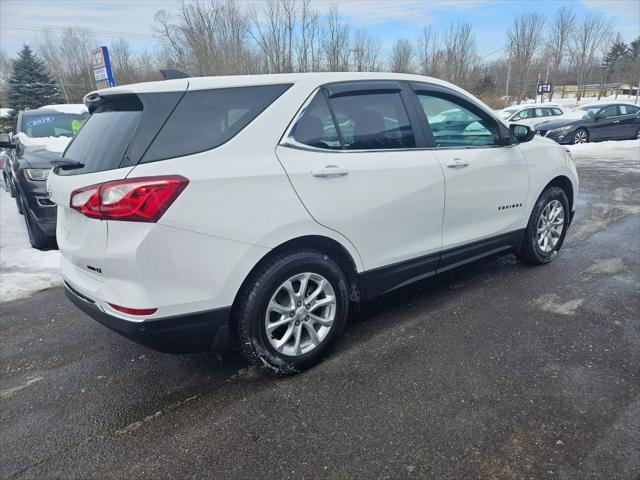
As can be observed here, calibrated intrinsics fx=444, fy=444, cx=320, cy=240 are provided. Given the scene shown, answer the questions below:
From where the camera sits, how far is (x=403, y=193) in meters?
3.10

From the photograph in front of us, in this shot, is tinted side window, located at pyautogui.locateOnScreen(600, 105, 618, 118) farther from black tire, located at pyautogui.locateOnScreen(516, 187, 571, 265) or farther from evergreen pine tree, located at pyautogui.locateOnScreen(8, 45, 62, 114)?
evergreen pine tree, located at pyautogui.locateOnScreen(8, 45, 62, 114)

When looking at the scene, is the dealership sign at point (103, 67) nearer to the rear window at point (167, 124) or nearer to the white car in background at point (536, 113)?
the rear window at point (167, 124)

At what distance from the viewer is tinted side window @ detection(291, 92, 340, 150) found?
2698 mm

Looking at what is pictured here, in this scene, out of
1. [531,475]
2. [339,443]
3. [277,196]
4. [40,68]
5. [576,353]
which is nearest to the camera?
[531,475]

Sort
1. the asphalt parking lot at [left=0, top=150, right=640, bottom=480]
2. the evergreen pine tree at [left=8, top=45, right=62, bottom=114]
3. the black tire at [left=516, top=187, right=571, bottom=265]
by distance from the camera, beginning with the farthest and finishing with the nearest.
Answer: the evergreen pine tree at [left=8, top=45, right=62, bottom=114]
the black tire at [left=516, top=187, right=571, bottom=265]
the asphalt parking lot at [left=0, top=150, right=640, bottom=480]

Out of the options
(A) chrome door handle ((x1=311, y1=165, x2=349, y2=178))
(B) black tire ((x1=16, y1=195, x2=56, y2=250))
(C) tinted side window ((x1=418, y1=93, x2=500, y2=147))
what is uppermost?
(C) tinted side window ((x1=418, y1=93, x2=500, y2=147))

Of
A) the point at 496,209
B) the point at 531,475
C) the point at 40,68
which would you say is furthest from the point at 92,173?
the point at 40,68

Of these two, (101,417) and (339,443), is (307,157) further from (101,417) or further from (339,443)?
(101,417)

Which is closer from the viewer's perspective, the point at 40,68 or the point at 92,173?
the point at 92,173

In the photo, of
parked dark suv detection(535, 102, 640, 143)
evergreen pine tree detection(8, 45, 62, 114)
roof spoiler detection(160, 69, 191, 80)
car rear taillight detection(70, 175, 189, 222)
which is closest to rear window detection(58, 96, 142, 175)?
car rear taillight detection(70, 175, 189, 222)

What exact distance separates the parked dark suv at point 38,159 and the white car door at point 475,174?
12.3 ft

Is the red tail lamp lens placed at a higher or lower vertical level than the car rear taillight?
lower

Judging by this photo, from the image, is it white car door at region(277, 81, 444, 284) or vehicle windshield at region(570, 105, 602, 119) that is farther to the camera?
vehicle windshield at region(570, 105, 602, 119)

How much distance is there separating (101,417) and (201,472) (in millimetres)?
817
